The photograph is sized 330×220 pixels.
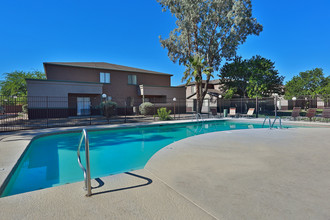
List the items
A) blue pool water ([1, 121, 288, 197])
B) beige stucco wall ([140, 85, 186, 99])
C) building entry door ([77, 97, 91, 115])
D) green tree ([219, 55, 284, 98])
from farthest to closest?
1. beige stucco wall ([140, 85, 186, 99])
2. green tree ([219, 55, 284, 98])
3. building entry door ([77, 97, 91, 115])
4. blue pool water ([1, 121, 288, 197])

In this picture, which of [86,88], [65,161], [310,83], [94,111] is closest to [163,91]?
[94,111]

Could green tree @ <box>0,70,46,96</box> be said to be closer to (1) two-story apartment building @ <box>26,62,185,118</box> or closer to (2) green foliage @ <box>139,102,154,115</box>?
(1) two-story apartment building @ <box>26,62,185,118</box>

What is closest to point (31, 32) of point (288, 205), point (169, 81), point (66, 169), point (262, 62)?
point (169, 81)

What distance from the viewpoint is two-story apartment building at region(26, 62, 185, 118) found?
16547 millimetres

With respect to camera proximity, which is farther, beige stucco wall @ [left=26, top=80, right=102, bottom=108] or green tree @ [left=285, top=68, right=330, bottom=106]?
green tree @ [left=285, top=68, right=330, bottom=106]

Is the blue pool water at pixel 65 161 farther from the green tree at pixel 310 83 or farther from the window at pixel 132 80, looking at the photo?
the green tree at pixel 310 83

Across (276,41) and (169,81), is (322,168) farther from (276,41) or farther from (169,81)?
(169,81)

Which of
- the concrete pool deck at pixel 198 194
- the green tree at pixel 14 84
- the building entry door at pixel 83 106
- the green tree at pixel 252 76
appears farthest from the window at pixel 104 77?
the green tree at pixel 14 84

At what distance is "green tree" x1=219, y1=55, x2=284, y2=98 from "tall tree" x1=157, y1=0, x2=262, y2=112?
2.62m

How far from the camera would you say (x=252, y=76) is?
23359 millimetres

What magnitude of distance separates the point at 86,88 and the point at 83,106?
11.3ft

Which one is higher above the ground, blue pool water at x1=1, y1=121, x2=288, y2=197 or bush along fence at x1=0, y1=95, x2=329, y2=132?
bush along fence at x1=0, y1=95, x2=329, y2=132

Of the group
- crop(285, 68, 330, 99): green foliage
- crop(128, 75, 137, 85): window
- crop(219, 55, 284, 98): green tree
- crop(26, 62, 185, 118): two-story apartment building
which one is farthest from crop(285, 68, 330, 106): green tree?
crop(128, 75, 137, 85): window

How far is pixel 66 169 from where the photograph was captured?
5.25 m
